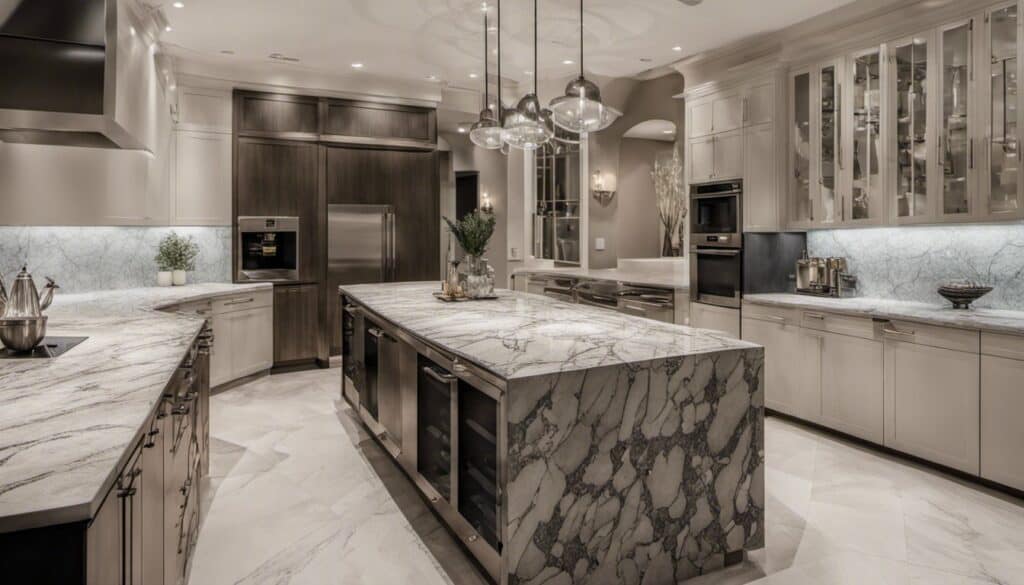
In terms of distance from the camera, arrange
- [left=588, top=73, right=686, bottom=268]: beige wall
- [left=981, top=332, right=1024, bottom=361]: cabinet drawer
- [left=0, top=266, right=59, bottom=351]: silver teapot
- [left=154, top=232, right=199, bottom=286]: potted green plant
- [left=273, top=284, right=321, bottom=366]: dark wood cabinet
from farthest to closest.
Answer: [left=588, top=73, right=686, bottom=268]: beige wall < [left=273, top=284, right=321, bottom=366]: dark wood cabinet < [left=154, top=232, right=199, bottom=286]: potted green plant < [left=981, top=332, right=1024, bottom=361]: cabinet drawer < [left=0, top=266, right=59, bottom=351]: silver teapot

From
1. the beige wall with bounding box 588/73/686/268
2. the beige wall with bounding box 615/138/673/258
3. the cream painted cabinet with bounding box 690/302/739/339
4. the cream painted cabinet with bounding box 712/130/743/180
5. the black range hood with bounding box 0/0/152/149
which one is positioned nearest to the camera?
the black range hood with bounding box 0/0/152/149

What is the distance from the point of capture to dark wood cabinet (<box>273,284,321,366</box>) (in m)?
Answer: 6.12

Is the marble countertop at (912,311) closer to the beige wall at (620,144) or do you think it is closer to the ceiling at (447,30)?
the ceiling at (447,30)

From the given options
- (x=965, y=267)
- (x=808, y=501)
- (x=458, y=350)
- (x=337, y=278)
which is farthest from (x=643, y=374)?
(x=337, y=278)

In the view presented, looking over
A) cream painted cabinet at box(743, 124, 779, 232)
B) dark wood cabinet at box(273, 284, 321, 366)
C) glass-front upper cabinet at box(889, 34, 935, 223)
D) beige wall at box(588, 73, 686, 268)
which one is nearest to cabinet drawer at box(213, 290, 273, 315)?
dark wood cabinet at box(273, 284, 321, 366)

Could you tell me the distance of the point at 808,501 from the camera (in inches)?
124

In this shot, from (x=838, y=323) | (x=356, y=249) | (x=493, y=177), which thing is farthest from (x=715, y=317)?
(x=493, y=177)

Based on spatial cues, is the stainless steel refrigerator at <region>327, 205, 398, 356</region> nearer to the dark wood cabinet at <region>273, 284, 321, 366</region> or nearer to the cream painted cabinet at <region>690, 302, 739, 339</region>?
the dark wood cabinet at <region>273, 284, 321, 366</region>

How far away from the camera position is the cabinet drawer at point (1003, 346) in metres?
3.10

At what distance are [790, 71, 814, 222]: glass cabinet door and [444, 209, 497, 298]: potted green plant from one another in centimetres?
238

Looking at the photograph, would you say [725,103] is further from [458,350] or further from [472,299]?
[458,350]

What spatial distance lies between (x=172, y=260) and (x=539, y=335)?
13.9ft

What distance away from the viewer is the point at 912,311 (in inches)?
147

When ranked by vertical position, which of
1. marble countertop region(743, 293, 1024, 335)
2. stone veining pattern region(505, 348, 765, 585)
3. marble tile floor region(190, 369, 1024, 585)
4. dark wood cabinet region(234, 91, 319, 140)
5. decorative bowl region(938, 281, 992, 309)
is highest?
dark wood cabinet region(234, 91, 319, 140)
